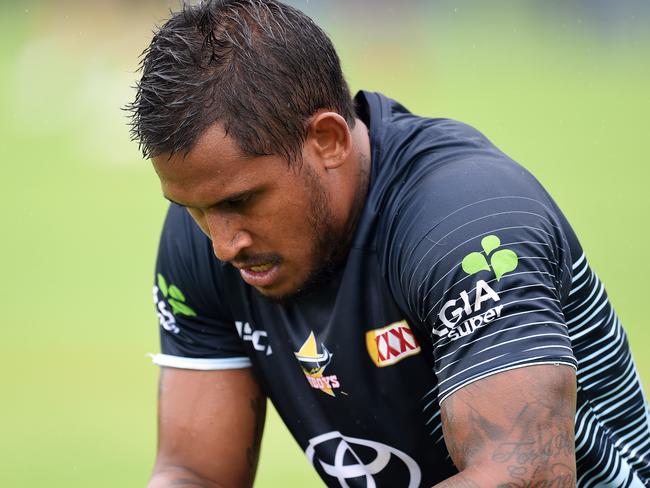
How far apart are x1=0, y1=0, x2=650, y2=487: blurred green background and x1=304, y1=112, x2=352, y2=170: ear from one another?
3334mm

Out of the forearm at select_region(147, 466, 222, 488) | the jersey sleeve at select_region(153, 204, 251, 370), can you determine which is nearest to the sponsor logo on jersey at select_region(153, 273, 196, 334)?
the jersey sleeve at select_region(153, 204, 251, 370)

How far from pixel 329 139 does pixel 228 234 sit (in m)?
0.35

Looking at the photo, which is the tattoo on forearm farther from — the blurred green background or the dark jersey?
the blurred green background

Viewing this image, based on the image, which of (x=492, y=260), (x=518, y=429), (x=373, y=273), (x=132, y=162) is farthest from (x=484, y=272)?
(x=132, y=162)

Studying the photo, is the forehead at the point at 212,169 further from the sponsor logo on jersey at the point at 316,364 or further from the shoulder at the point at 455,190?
the sponsor logo on jersey at the point at 316,364

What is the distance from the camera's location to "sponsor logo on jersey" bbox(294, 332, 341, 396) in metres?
3.11

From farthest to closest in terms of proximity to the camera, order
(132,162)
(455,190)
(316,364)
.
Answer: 1. (132,162)
2. (316,364)
3. (455,190)

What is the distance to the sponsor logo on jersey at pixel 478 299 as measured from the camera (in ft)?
8.44

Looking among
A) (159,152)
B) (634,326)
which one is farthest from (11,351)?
(159,152)

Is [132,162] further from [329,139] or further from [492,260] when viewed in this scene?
[492,260]

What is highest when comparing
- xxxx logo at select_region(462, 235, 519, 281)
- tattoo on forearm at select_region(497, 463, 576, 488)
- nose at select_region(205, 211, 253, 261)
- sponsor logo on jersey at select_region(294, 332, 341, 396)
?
nose at select_region(205, 211, 253, 261)

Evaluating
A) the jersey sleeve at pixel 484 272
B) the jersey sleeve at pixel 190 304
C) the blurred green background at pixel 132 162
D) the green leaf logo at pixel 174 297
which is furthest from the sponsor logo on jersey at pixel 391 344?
the blurred green background at pixel 132 162

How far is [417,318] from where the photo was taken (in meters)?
2.82

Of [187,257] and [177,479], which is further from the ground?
[187,257]
